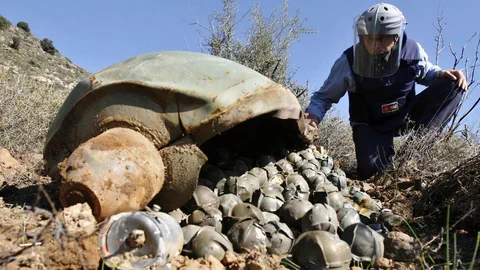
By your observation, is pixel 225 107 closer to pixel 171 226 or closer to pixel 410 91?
pixel 171 226

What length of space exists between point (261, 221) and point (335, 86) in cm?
286

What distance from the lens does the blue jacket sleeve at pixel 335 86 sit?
16.0ft

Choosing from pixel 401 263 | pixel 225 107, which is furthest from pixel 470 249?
pixel 225 107

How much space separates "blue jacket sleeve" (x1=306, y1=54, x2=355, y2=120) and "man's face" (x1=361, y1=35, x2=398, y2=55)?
1.10 feet

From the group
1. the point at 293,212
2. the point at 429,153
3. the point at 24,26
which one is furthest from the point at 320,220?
the point at 24,26

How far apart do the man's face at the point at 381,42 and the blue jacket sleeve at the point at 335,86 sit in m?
0.34

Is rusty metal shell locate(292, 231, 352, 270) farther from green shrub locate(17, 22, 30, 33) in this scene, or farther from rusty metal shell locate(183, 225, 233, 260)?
green shrub locate(17, 22, 30, 33)

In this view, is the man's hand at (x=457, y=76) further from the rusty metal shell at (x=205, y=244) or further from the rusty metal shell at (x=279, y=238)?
the rusty metal shell at (x=205, y=244)

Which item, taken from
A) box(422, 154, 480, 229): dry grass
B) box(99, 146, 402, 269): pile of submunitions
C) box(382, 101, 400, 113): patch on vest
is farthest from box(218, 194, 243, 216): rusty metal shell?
box(382, 101, 400, 113): patch on vest

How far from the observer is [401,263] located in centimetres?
223

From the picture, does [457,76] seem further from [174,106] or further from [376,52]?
[174,106]

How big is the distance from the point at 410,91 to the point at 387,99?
1.20 feet

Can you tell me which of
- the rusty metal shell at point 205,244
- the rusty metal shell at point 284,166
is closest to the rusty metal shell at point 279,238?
the rusty metal shell at point 205,244

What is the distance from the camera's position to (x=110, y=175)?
6.98ft
